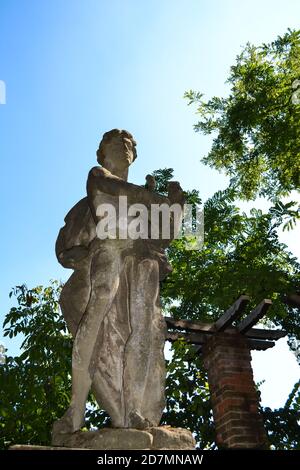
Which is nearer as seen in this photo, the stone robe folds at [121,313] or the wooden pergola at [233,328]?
the stone robe folds at [121,313]

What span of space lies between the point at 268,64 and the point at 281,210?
340 centimetres

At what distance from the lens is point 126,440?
219 cm

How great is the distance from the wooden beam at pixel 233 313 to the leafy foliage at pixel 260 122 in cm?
368

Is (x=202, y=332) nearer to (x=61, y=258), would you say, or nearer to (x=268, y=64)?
(x=61, y=258)

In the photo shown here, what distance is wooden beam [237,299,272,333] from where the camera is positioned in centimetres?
673

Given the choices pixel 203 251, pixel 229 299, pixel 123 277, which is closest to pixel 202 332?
pixel 229 299

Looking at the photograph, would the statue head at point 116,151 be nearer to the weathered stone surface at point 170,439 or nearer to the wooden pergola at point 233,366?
the weathered stone surface at point 170,439

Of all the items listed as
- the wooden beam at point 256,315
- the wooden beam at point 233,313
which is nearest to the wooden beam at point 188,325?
the wooden beam at point 233,313

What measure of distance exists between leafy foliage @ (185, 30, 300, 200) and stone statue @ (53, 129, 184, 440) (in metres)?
6.80

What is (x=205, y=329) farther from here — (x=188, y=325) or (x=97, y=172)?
(x=97, y=172)

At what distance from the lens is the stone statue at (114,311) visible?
2.46 meters

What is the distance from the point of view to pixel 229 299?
7281 millimetres

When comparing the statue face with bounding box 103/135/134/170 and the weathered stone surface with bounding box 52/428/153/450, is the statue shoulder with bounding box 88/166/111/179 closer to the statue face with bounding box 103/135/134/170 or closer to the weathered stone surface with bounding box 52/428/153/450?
the statue face with bounding box 103/135/134/170

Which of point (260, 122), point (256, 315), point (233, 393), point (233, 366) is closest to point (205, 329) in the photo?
point (233, 366)
